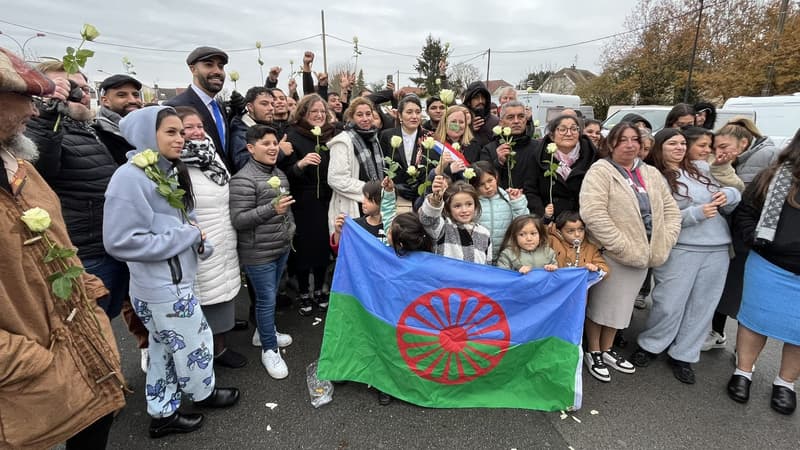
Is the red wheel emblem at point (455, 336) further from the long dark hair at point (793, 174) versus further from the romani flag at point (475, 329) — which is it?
the long dark hair at point (793, 174)

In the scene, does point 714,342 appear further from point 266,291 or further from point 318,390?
point 266,291

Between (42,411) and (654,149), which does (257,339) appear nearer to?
(42,411)

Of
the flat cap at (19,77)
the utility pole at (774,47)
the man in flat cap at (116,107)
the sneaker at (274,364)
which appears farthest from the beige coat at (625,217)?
the utility pole at (774,47)

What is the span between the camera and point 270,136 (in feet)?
10.0

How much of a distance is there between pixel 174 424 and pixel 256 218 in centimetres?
146

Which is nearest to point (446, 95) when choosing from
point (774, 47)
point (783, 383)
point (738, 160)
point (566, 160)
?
point (566, 160)

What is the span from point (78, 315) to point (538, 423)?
274cm

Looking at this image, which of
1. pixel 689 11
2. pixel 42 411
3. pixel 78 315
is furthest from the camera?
pixel 689 11

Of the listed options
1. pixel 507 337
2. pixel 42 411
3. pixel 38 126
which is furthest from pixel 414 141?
pixel 42 411

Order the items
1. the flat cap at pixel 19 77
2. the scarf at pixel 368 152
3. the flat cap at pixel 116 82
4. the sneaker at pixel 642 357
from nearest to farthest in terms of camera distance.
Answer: the flat cap at pixel 19 77, the flat cap at pixel 116 82, the sneaker at pixel 642 357, the scarf at pixel 368 152

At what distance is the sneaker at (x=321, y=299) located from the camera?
14.5 feet

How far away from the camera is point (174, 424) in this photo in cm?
254

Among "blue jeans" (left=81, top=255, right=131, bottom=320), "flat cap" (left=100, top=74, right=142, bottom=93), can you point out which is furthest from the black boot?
"flat cap" (left=100, top=74, right=142, bottom=93)

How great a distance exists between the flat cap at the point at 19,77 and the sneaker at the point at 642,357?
4.31 meters
